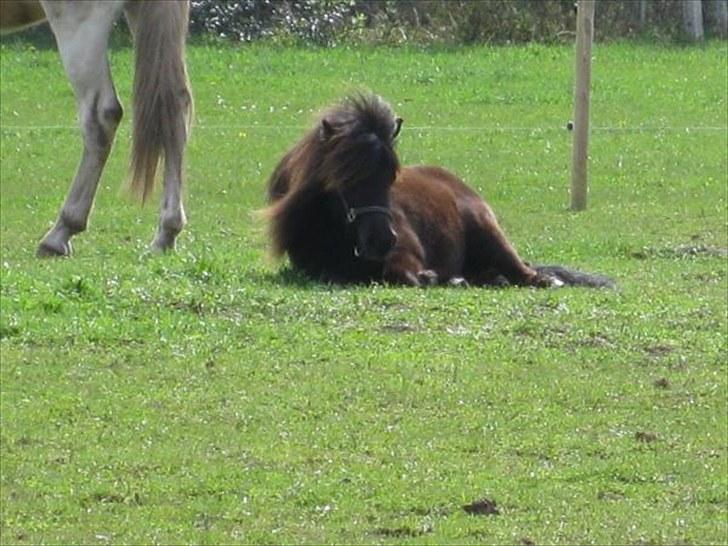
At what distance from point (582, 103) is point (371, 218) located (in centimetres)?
499

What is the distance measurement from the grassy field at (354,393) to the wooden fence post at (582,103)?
43 cm

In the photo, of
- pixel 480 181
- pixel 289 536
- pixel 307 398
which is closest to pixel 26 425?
pixel 307 398

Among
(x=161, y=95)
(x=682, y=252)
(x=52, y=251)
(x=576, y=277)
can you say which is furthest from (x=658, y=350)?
(x=52, y=251)

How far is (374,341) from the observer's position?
29.7 ft

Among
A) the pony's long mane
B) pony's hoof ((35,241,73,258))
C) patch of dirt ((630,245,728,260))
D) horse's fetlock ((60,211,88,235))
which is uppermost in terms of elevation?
the pony's long mane

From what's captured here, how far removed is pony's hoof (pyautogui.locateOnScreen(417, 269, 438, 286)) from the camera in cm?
1072

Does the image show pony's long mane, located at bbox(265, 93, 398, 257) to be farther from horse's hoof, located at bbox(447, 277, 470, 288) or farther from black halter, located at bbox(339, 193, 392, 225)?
Result: horse's hoof, located at bbox(447, 277, 470, 288)

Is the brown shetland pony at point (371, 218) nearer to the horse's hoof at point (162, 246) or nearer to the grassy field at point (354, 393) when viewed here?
the grassy field at point (354, 393)

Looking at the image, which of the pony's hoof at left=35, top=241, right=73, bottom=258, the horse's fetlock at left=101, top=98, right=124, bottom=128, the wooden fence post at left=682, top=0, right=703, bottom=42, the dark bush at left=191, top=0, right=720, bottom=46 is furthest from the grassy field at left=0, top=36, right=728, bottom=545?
the wooden fence post at left=682, top=0, right=703, bottom=42

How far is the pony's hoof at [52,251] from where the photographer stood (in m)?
11.3

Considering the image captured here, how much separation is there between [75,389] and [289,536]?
2003mm

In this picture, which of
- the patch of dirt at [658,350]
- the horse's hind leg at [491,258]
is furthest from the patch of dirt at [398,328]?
the horse's hind leg at [491,258]

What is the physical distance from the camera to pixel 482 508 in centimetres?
673

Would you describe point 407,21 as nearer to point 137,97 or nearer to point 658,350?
point 137,97
